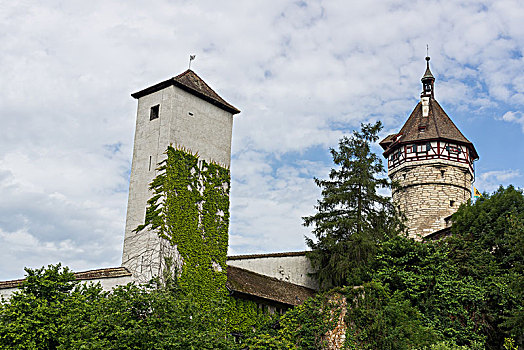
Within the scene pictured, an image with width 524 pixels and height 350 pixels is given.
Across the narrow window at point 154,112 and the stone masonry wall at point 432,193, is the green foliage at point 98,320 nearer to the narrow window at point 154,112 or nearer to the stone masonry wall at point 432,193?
the narrow window at point 154,112

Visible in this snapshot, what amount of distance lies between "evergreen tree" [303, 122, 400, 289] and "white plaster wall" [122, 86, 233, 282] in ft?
19.0

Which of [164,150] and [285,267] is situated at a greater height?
[164,150]

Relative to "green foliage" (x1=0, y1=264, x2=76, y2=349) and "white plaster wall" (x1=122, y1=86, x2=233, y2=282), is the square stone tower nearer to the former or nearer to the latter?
"white plaster wall" (x1=122, y1=86, x2=233, y2=282)

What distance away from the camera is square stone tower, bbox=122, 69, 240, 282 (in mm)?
20281

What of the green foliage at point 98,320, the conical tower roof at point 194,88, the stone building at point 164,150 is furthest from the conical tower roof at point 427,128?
the green foliage at point 98,320

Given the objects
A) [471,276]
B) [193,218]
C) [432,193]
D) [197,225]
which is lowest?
[471,276]

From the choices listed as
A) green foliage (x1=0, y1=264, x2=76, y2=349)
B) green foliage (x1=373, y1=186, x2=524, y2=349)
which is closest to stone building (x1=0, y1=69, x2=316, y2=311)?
green foliage (x1=0, y1=264, x2=76, y2=349)

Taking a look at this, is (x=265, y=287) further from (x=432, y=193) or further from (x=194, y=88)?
(x=432, y=193)

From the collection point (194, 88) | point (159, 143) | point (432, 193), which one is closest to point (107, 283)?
point (159, 143)

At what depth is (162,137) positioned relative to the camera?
2153cm

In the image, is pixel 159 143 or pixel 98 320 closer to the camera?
pixel 98 320

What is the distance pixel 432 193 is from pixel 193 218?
19230 millimetres

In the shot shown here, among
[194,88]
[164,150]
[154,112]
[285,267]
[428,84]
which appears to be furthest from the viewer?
[428,84]

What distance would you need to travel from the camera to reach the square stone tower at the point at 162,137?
20.3 m
